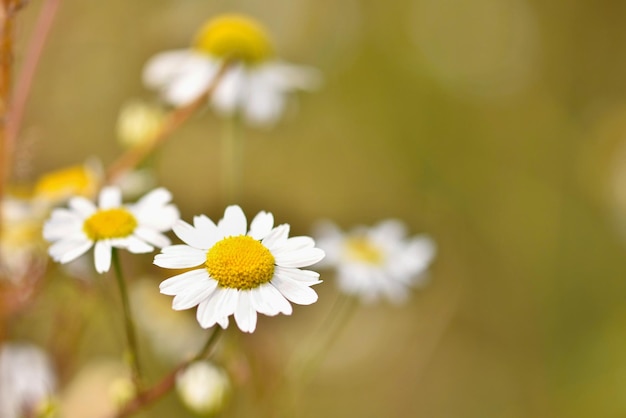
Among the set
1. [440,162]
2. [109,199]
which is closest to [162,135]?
[109,199]

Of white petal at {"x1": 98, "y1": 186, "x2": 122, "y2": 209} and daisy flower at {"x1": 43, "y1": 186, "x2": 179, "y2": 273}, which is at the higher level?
white petal at {"x1": 98, "y1": 186, "x2": 122, "y2": 209}

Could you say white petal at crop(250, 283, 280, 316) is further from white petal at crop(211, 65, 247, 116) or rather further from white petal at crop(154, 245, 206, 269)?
white petal at crop(211, 65, 247, 116)

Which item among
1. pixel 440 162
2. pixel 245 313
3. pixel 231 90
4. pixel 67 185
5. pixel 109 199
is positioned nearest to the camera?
pixel 245 313

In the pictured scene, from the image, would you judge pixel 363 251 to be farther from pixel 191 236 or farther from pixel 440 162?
pixel 440 162

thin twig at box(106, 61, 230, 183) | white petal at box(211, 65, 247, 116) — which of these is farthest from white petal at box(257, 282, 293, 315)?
white petal at box(211, 65, 247, 116)

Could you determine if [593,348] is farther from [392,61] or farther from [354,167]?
[392,61]
